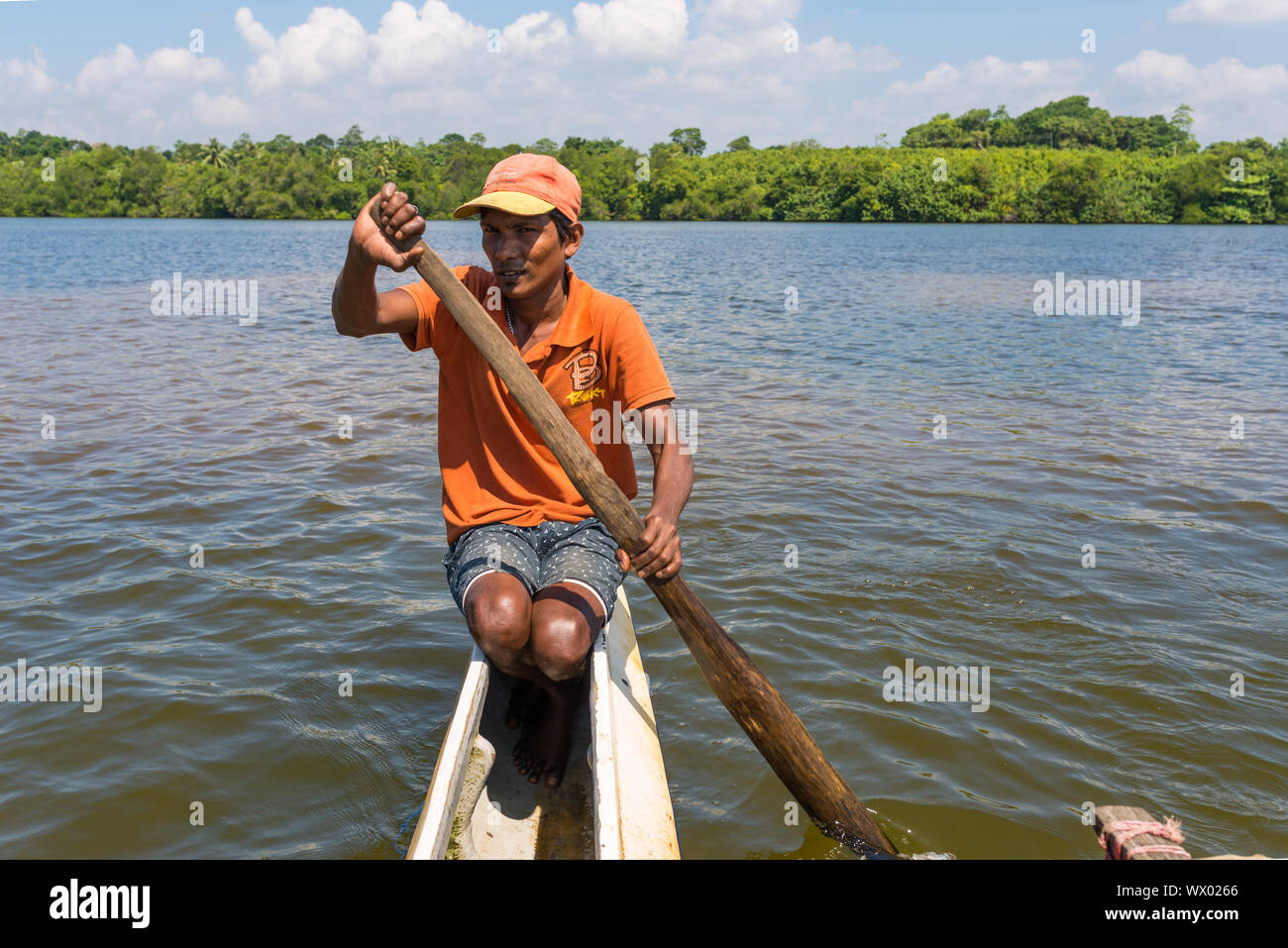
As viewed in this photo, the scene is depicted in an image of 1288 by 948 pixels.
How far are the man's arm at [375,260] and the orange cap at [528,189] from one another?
24 centimetres

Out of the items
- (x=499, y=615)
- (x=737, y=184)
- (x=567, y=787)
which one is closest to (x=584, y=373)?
(x=499, y=615)

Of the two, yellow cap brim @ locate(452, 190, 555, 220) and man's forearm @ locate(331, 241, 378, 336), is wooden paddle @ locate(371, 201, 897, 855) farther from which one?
yellow cap brim @ locate(452, 190, 555, 220)

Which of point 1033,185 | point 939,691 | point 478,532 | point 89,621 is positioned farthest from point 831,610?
point 1033,185

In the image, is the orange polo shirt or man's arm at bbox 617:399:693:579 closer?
man's arm at bbox 617:399:693:579

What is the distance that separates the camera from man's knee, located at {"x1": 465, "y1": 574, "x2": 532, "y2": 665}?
3.11 m

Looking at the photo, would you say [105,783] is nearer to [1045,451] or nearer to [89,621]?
[89,621]

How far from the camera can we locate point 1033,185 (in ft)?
271

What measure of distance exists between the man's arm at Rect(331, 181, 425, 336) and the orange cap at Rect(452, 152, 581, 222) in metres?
0.24

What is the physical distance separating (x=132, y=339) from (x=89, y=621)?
11.7 meters

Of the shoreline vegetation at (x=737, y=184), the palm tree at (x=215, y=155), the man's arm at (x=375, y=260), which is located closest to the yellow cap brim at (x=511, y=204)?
the man's arm at (x=375, y=260)

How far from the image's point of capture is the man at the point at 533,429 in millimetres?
3246

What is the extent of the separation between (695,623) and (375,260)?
5.45 feet

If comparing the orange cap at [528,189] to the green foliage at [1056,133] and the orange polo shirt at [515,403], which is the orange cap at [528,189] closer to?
the orange polo shirt at [515,403]

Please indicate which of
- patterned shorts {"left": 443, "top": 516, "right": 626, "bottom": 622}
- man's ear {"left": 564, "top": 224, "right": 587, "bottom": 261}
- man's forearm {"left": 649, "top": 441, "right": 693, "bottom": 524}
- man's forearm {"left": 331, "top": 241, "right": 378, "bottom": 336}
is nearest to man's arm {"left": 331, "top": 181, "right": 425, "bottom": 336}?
man's forearm {"left": 331, "top": 241, "right": 378, "bottom": 336}
